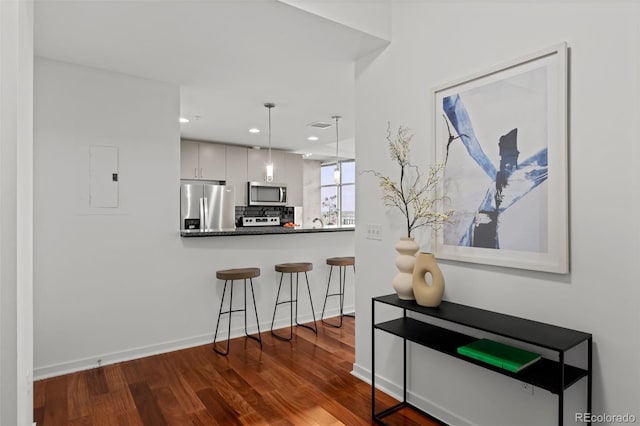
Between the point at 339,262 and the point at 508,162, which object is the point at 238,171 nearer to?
the point at 339,262

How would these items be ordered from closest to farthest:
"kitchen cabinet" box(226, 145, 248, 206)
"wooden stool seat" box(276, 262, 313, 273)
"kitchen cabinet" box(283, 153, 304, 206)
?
"wooden stool seat" box(276, 262, 313, 273)
"kitchen cabinet" box(226, 145, 248, 206)
"kitchen cabinet" box(283, 153, 304, 206)

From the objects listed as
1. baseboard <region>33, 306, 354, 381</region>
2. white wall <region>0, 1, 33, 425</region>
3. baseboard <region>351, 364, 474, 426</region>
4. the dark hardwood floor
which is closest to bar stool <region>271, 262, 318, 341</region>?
baseboard <region>33, 306, 354, 381</region>

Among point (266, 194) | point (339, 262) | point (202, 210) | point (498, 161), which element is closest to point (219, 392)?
point (339, 262)

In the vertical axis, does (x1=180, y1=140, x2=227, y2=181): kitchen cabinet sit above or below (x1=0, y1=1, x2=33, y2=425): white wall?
above

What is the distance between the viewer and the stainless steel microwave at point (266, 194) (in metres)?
6.84

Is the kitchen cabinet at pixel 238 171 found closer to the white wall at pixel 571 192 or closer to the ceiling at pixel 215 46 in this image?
the ceiling at pixel 215 46

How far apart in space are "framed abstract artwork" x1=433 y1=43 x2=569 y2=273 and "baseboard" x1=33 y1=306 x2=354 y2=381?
2257mm

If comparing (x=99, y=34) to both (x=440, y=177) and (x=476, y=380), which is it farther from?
(x=476, y=380)

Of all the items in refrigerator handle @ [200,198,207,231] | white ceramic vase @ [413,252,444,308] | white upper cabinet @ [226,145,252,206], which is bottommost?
white ceramic vase @ [413,252,444,308]

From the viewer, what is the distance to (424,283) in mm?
2051

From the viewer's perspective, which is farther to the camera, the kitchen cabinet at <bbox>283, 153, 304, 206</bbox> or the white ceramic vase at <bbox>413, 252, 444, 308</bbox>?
the kitchen cabinet at <bbox>283, 153, 304, 206</bbox>

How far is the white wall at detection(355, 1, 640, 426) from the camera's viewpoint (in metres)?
1.45

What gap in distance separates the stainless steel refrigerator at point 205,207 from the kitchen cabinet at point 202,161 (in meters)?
0.64

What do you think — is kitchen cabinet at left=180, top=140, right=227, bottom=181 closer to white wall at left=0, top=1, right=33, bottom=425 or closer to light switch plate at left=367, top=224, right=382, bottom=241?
light switch plate at left=367, top=224, right=382, bottom=241
